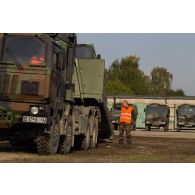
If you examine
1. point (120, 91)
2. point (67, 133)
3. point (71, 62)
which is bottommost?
point (67, 133)

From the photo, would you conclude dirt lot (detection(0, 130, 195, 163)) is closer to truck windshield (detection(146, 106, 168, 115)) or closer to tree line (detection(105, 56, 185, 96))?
truck windshield (detection(146, 106, 168, 115))

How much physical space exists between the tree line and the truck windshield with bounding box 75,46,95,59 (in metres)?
61.5

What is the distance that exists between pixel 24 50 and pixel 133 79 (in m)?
77.3

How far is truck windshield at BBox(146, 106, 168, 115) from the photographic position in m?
43.2

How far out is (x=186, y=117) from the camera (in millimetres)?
42562

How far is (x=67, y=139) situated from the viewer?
15055 mm

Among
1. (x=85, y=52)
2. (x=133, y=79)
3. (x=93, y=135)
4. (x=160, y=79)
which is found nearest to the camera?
(x=93, y=135)

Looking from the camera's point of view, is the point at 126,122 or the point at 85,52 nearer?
the point at 126,122

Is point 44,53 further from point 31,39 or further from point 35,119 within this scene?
point 35,119

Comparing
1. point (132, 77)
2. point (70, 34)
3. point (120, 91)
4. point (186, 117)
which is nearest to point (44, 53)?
point (70, 34)

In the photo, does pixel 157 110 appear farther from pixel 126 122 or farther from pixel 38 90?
pixel 38 90

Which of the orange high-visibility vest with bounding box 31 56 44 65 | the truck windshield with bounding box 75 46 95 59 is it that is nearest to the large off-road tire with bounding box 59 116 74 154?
the orange high-visibility vest with bounding box 31 56 44 65

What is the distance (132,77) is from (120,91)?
34.1ft

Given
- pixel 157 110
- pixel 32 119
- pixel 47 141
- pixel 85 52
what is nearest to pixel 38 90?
pixel 32 119
